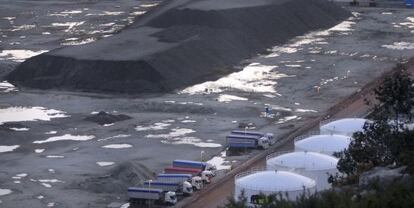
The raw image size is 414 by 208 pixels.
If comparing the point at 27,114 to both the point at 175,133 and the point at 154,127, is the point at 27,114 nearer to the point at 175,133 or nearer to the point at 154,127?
the point at 154,127

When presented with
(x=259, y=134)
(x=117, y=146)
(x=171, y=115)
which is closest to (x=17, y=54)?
(x=171, y=115)

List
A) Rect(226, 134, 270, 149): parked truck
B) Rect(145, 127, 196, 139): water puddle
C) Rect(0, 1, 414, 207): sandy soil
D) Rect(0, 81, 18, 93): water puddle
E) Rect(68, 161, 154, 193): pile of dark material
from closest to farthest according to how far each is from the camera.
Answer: Rect(68, 161, 154, 193): pile of dark material, Rect(0, 1, 414, 207): sandy soil, Rect(226, 134, 270, 149): parked truck, Rect(145, 127, 196, 139): water puddle, Rect(0, 81, 18, 93): water puddle

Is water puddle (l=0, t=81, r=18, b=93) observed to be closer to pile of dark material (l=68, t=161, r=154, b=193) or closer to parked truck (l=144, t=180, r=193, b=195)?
pile of dark material (l=68, t=161, r=154, b=193)

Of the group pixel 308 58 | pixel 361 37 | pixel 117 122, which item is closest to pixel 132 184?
pixel 117 122

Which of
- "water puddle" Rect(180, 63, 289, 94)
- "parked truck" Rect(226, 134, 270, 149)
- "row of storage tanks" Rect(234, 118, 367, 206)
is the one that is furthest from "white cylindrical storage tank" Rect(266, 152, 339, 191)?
"water puddle" Rect(180, 63, 289, 94)

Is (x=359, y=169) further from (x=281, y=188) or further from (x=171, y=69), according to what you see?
(x=171, y=69)

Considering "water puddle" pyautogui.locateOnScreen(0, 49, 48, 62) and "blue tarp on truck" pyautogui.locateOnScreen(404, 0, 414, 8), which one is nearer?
"water puddle" pyautogui.locateOnScreen(0, 49, 48, 62)
